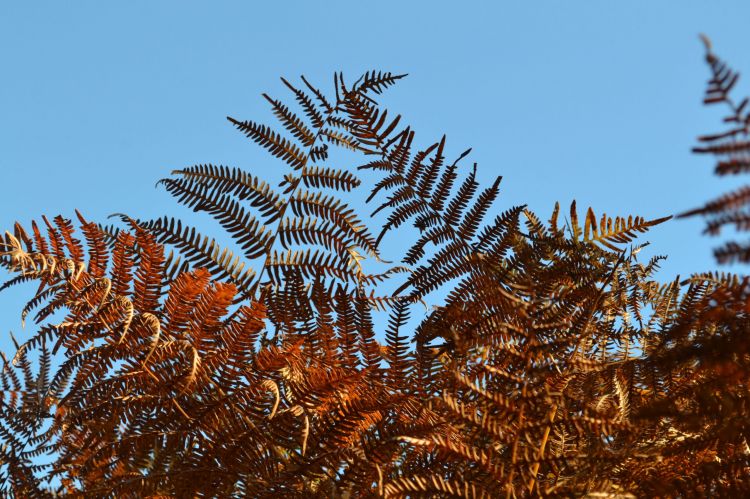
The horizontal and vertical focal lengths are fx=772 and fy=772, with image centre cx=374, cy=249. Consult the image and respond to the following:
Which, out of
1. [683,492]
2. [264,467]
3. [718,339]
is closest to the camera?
[718,339]

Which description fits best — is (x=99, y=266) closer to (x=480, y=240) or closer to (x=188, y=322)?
(x=188, y=322)

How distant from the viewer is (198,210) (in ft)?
4.76

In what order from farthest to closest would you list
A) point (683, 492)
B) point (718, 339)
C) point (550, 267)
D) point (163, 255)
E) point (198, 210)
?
point (198, 210) < point (550, 267) < point (163, 255) < point (683, 492) < point (718, 339)

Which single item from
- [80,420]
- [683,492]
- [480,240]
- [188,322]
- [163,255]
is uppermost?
[480,240]

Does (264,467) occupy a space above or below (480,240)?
below

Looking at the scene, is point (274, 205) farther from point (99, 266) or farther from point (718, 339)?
point (718, 339)

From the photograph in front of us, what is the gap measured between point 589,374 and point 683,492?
489 mm

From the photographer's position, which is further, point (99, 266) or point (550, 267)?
point (550, 267)

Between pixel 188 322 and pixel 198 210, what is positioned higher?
pixel 198 210

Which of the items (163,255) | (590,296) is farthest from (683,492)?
(163,255)

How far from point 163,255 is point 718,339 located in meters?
0.82

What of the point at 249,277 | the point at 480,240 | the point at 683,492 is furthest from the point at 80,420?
the point at 683,492

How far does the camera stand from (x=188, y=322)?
3.83 feet

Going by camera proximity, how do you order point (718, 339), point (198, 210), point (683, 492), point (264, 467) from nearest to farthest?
point (718, 339) < point (683, 492) < point (264, 467) < point (198, 210)
